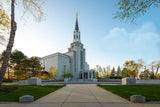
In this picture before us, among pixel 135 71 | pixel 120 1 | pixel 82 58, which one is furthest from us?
pixel 82 58

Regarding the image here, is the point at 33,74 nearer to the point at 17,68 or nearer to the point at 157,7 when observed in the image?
the point at 17,68

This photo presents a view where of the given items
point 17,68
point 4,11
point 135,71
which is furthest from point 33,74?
point 135,71

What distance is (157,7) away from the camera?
24.8 ft

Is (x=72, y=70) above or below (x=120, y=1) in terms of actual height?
below

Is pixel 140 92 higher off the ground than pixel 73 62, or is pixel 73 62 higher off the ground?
pixel 73 62

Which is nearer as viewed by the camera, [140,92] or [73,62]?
[140,92]

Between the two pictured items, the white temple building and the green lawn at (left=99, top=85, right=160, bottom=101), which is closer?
the green lawn at (left=99, top=85, right=160, bottom=101)

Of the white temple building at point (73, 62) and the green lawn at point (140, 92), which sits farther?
the white temple building at point (73, 62)

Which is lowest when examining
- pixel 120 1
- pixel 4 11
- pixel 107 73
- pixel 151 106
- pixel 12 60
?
pixel 107 73

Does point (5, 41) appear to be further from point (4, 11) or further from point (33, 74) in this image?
point (33, 74)

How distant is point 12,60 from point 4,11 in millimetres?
35430

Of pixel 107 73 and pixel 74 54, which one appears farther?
pixel 107 73

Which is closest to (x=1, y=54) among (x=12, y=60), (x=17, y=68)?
(x=12, y=60)

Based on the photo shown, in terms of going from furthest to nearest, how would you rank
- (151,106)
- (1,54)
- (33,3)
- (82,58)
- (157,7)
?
1. (82,58)
2. (1,54)
3. (33,3)
4. (157,7)
5. (151,106)
